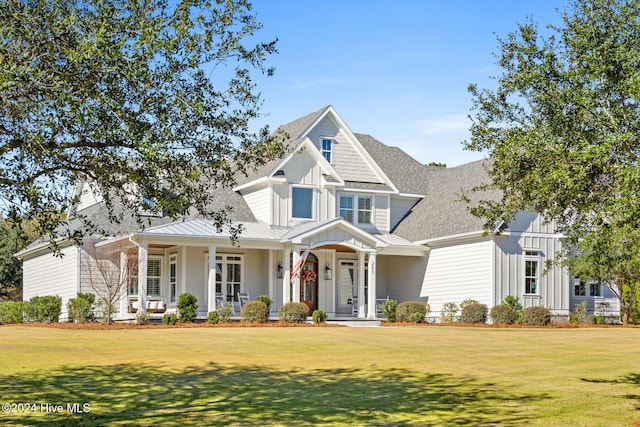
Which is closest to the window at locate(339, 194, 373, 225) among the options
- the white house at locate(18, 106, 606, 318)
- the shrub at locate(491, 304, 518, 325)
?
the white house at locate(18, 106, 606, 318)

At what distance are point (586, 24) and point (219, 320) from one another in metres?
20.2

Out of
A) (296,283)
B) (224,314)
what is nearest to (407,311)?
(296,283)

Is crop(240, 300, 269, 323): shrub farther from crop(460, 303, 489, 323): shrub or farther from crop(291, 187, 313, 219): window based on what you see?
crop(460, 303, 489, 323): shrub

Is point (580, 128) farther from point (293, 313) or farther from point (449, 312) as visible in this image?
point (449, 312)

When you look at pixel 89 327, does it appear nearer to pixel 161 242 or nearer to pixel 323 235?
pixel 161 242

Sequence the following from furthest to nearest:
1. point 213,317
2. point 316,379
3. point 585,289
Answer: point 585,289
point 213,317
point 316,379

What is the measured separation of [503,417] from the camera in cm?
1279

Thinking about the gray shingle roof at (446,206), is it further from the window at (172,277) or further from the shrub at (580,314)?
the window at (172,277)

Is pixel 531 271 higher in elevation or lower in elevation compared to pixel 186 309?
higher

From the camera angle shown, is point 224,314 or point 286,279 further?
point 286,279

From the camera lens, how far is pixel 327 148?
39.0 m

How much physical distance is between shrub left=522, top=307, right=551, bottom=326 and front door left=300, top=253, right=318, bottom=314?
29.6 feet

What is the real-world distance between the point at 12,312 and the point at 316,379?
72.0ft

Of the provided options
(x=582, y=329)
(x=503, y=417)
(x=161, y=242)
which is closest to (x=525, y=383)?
(x=503, y=417)
